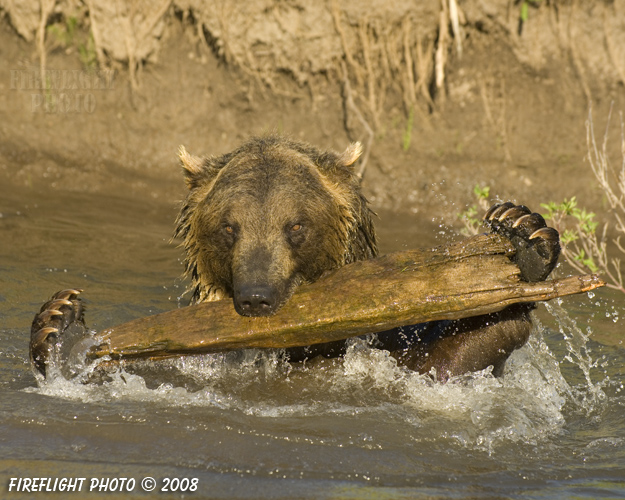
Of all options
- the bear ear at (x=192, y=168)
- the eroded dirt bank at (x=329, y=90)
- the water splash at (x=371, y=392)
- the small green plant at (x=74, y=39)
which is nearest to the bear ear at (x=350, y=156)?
the bear ear at (x=192, y=168)

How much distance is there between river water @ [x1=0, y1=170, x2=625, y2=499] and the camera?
164 inches

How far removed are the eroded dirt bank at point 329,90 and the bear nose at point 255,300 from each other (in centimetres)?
636

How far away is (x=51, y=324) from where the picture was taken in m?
5.13

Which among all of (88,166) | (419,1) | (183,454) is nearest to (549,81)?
(419,1)

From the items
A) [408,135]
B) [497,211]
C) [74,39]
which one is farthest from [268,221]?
[74,39]

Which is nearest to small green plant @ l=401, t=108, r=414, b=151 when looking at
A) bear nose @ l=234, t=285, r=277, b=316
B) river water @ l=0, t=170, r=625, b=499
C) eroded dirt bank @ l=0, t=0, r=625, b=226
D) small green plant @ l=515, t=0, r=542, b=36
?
eroded dirt bank @ l=0, t=0, r=625, b=226

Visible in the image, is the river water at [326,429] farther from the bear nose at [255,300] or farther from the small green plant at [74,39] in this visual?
the small green plant at [74,39]

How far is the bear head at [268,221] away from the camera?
4.96 metres

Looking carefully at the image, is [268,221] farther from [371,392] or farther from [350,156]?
[371,392]

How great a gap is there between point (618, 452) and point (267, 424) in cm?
188

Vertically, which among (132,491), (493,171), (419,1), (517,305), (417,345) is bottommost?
(132,491)

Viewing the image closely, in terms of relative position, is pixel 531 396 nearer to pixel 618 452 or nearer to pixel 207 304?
pixel 618 452

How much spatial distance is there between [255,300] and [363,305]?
58 centimetres

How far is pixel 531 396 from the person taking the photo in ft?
17.8
